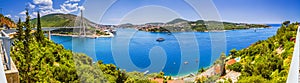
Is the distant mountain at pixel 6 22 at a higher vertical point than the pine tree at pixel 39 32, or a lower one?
higher

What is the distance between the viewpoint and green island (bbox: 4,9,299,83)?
104 inches

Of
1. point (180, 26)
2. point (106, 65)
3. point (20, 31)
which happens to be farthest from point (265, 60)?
point (20, 31)

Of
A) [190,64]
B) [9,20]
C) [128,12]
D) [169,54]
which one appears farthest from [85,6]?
[190,64]

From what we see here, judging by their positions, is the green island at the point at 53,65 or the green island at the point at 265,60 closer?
the green island at the point at 53,65

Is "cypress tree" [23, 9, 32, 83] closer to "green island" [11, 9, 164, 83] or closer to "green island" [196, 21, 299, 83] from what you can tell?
"green island" [11, 9, 164, 83]

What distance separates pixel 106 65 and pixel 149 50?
342 millimetres

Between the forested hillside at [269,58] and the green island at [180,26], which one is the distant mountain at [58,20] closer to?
the green island at [180,26]

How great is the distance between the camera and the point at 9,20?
259 cm

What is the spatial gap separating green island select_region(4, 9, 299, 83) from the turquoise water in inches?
2.5

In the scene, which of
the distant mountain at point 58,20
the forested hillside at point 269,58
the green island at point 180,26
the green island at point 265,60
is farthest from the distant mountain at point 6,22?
the forested hillside at point 269,58

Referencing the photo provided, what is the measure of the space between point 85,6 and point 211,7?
92 centimetres

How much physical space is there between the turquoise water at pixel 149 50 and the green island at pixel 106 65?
0.21 feet

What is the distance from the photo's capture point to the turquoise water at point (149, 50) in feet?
8.78

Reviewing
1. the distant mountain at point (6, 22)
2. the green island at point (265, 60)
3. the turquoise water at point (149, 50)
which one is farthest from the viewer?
the green island at point (265, 60)
